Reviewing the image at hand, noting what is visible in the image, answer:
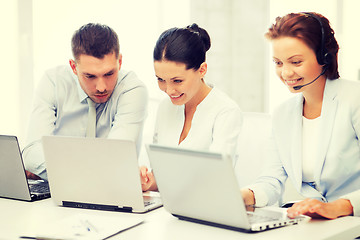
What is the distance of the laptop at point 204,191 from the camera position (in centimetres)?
140

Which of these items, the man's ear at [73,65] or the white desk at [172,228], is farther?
the man's ear at [73,65]

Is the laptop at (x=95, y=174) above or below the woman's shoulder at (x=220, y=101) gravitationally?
below

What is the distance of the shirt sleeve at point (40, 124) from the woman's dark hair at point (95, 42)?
287mm

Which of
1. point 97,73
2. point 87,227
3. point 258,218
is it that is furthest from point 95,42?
point 258,218

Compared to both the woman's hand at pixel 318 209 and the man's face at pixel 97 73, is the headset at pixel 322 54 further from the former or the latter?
the man's face at pixel 97 73

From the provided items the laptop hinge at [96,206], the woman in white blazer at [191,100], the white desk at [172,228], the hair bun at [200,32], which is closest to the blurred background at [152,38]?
the woman in white blazer at [191,100]

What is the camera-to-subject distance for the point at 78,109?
252cm

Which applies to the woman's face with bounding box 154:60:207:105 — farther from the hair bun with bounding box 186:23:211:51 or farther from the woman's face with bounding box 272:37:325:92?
the woman's face with bounding box 272:37:325:92

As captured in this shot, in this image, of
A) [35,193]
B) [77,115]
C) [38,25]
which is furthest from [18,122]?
[35,193]

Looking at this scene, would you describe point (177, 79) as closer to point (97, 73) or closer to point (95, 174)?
point (97, 73)

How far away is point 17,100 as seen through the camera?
3.53 m

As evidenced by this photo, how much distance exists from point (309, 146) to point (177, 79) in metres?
0.58

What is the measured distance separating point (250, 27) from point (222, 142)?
262 cm

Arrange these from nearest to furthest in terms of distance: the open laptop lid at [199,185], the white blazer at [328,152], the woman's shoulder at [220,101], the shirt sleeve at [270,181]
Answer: the open laptop lid at [199,185], the shirt sleeve at [270,181], the white blazer at [328,152], the woman's shoulder at [220,101]
